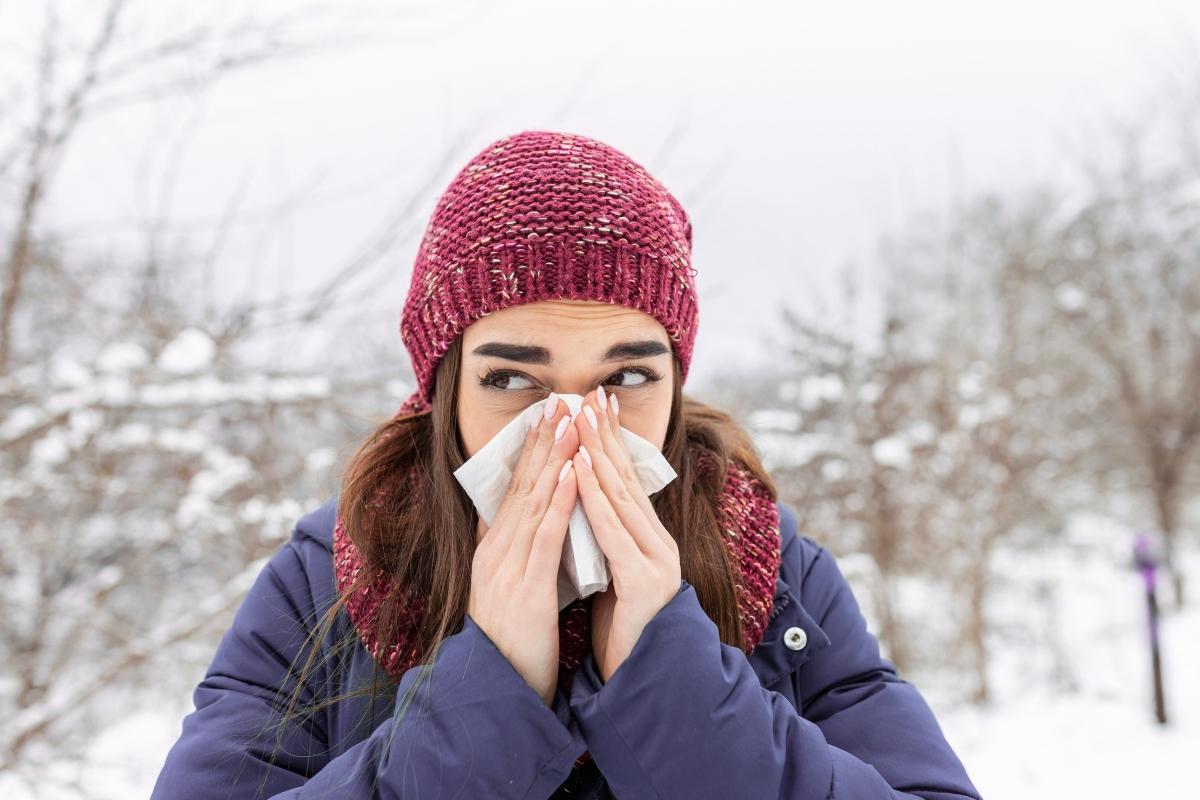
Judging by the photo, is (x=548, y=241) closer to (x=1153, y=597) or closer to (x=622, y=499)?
(x=622, y=499)

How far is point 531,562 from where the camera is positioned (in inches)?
45.5

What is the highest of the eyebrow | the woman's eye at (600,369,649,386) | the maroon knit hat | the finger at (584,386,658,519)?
the maroon knit hat

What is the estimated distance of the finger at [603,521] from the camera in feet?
3.79

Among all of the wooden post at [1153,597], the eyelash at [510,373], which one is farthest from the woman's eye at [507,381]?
the wooden post at [1153,597]

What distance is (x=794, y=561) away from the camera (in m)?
1.56

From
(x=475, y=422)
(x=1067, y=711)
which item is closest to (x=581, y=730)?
(x=475, y=422)

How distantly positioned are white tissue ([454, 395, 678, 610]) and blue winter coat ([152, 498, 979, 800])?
0.43ft

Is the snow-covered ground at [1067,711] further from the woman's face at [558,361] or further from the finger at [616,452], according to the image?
the finger at [616,452]

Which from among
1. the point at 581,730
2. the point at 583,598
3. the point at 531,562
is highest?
the point at 531,562

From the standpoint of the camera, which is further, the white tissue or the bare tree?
the bare tree

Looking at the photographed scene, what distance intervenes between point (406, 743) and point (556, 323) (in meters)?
0.68

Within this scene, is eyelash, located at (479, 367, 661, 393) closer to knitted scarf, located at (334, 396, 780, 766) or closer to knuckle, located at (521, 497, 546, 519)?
knuckle, located at (521, 497, 546, 519)

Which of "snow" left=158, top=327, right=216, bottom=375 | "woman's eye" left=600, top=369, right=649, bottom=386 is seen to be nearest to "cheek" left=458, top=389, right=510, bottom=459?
"woman's eye" left=600, top=369, right=649, bottom=386

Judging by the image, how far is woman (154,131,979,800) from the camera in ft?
3.52
